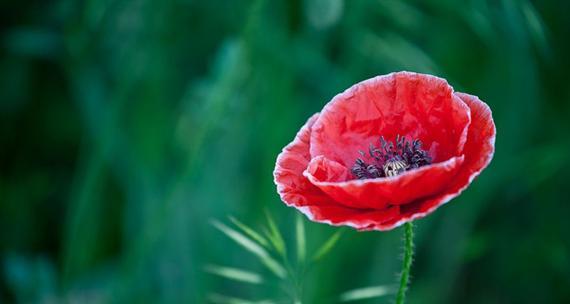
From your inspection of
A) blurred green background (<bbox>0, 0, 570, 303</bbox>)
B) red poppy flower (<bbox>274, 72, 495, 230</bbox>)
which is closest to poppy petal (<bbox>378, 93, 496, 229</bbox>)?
red poppy flower (<bbox>274, 72, 495, 230</bbox>)

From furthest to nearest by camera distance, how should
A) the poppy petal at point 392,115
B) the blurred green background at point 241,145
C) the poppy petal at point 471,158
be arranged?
1. the blurred green background at point 241,145
2. the poppy petal at point 392,115
3. the poppy petal at point 471,158

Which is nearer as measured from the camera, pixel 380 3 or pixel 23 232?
pixel 380 3

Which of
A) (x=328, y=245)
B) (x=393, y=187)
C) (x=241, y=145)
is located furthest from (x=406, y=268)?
(x=241, y=145)

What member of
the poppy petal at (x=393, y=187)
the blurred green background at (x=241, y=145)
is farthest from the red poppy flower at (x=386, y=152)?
the blurred green background at (x=241, y=145)

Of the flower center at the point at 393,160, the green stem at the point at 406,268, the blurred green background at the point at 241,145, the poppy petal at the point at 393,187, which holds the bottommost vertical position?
the blurred green background at the point at 241,145

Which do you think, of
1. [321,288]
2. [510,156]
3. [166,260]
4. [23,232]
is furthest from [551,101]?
[23,232]

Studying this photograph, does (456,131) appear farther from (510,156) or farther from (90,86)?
(90,86)

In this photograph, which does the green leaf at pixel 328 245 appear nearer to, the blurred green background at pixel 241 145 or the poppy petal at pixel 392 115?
the poppy petal at pixel 392 115
